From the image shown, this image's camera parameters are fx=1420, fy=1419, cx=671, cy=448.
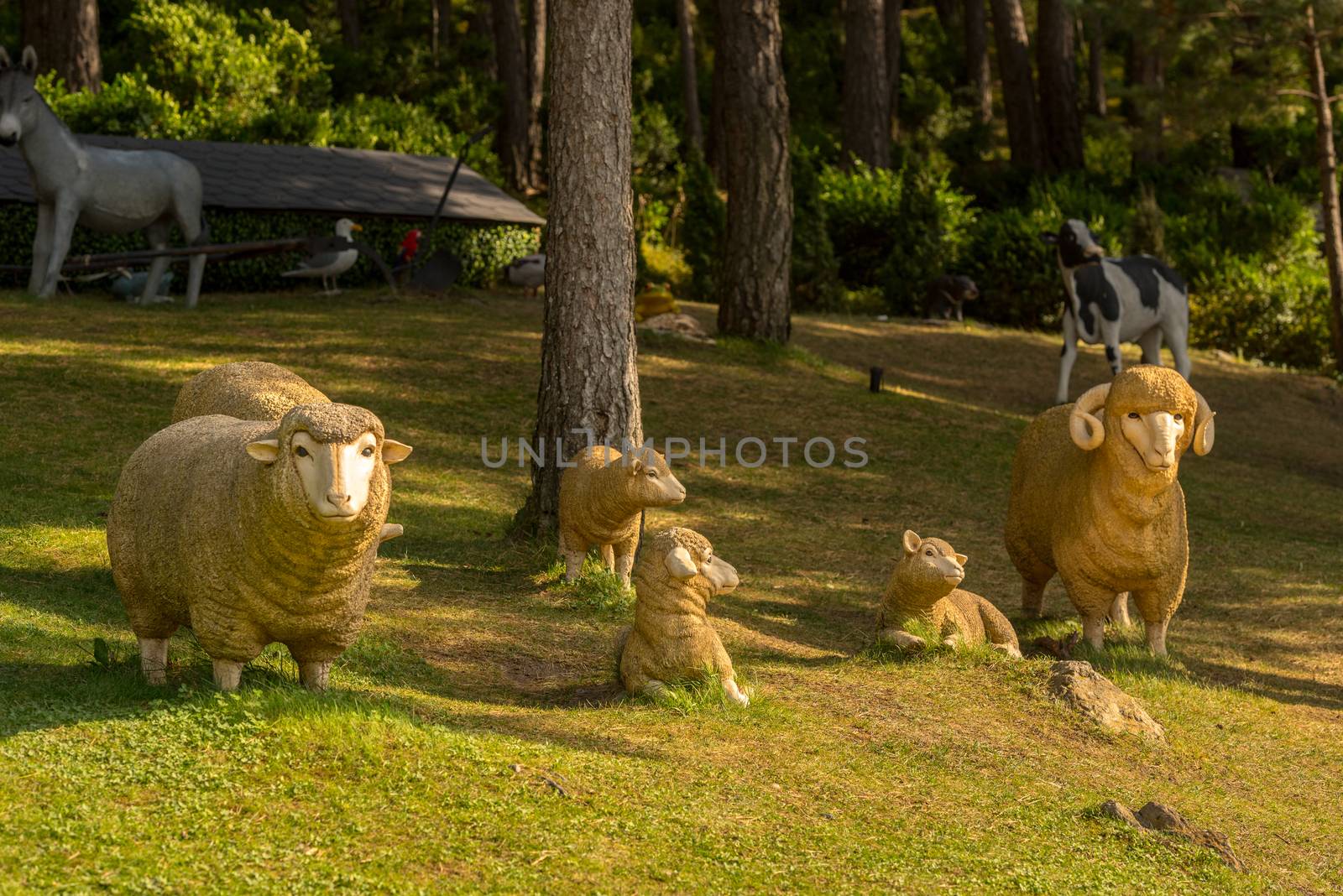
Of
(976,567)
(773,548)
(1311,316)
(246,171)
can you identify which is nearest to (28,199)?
(246,171)

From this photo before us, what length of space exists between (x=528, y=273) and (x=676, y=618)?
46.6ft

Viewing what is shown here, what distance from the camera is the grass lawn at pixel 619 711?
18.0ft

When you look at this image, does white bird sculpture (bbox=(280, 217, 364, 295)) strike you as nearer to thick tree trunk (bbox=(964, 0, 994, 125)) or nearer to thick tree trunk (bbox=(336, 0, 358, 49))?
thick tree trunk (bbox=(336, 0, 358, 49))

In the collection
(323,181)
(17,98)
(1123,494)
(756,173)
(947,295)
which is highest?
(17,98)

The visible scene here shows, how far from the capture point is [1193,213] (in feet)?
87.0

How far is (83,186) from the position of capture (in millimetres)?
16453

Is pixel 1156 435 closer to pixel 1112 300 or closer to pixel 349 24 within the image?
pixel 1112 300

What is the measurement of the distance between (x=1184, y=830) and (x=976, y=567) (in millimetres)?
5565

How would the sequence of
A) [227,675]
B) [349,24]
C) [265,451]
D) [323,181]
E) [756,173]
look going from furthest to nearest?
1. [349,24]
2. [323,181]
3. [756,173]
4. [227,675]
5. [265,451]

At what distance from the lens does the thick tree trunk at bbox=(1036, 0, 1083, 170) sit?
29531 mm

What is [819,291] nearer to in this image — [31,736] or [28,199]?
[28,199]

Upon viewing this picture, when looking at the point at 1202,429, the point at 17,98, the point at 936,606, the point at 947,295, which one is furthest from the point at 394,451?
the point at 947,295

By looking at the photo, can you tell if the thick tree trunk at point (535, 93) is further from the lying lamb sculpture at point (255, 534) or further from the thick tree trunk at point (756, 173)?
the lying lamb sculpture at point (255, 534)

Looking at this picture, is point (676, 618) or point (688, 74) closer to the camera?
point (676, 618)
